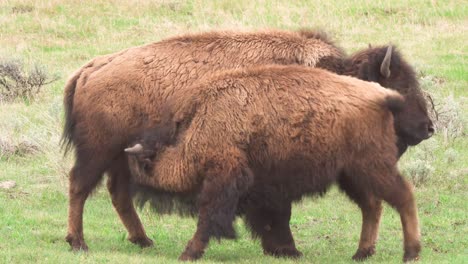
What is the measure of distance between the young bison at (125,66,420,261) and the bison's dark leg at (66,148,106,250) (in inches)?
20.2

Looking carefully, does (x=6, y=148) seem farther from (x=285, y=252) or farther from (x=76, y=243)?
(x=285, y=252)

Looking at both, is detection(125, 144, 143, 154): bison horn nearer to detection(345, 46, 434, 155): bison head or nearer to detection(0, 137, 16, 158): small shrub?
detection(345, 46, 434, 155): bison head

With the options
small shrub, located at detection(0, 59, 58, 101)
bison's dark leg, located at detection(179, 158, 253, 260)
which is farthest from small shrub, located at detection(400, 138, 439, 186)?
small shrub, located at detection(0, 59, 58, 101)

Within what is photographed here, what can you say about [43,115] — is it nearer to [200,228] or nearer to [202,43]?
[202,43]

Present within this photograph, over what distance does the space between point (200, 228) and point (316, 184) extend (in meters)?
1.08

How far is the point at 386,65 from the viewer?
946cm

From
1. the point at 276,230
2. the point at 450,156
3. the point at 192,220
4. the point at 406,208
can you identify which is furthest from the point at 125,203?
the point at 450,156

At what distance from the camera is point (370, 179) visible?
8688 millimetres

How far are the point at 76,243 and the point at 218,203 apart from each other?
1558mm

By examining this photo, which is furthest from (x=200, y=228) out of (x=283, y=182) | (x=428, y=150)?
(x=428, y=150)

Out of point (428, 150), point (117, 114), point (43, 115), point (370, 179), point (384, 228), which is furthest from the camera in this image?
point (43, 115)

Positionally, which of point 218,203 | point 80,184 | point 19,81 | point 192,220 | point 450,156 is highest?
point 218,203

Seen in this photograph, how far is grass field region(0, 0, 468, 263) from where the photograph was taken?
9.73 m

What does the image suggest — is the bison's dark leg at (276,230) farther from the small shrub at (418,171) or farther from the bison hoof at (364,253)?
the small shrub at (418,171)
